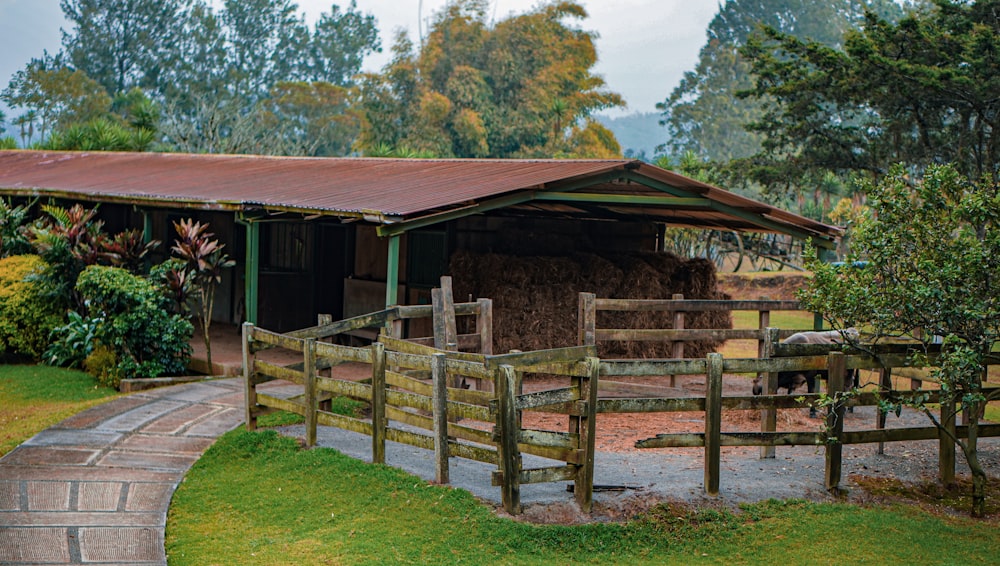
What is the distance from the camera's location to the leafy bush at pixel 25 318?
47.3ft

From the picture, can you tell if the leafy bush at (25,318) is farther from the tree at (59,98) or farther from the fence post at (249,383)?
the tree at (59,98)

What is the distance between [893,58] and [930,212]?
16150mm

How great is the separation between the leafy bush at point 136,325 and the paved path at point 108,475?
3.34 feet

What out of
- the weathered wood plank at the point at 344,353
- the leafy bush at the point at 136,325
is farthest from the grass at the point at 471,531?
the leafy bush at the point at 136,325

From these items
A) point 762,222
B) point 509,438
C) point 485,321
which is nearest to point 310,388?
point 485,321

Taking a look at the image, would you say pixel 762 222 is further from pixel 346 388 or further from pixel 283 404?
pixel 283 404

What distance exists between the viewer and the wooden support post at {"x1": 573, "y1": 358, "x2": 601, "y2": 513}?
23.5 feet

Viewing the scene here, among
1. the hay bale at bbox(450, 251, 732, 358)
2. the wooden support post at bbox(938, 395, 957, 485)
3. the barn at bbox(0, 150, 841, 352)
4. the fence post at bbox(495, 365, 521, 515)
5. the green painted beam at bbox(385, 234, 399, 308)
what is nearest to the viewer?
the fence post at bbox(495, 365, 521, 515)

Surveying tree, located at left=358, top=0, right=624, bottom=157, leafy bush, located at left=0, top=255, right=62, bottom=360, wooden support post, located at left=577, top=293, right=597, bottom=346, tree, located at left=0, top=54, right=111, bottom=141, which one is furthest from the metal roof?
tree, located at left=0, top=54, right=111, bottom=141

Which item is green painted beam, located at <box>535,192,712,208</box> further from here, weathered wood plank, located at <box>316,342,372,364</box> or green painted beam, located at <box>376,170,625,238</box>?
weathered wood plank, located at <box>316,342,372,364</box>

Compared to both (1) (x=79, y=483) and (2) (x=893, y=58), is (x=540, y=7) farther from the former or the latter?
(1) (x=79, y=483)

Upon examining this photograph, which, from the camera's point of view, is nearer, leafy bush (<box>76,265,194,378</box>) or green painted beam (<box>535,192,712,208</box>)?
green painted beam (<box>535,192,712,208</box>)

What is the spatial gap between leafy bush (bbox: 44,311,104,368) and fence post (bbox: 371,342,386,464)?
20.9ft

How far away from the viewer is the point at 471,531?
6.77m
